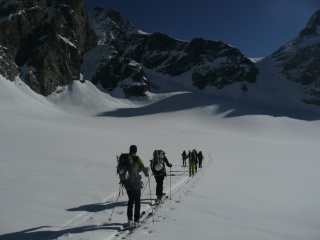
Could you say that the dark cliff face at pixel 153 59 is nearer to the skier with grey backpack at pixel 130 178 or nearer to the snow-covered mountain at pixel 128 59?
the snow-covered mountain at pixel 128 59

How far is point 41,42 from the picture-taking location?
91188 mm

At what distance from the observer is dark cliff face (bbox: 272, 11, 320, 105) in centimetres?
13305

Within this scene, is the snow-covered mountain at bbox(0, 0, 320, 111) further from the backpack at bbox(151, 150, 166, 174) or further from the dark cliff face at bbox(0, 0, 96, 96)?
the backpack at bbox(151, 150, 166, 174)

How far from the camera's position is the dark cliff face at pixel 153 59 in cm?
11681

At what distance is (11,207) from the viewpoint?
8531 mm

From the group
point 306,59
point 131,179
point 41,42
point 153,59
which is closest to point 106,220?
point 131,179

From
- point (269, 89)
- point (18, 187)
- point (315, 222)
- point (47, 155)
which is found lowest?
point (315, 222)

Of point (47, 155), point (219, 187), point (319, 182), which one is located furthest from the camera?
point (47, 155)

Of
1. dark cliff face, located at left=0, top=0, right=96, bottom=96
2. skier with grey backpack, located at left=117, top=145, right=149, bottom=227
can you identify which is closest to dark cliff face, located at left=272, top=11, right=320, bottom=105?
dark cliff face, located at left=0, top=0, right=96, bottom=96

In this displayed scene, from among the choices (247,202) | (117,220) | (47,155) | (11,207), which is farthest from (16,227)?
(47,155)

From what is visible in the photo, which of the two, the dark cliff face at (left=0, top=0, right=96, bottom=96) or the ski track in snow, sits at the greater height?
the dark cliff face at (left=0, top=0, right=96, bottom=96)

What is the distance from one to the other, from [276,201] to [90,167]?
386 inches

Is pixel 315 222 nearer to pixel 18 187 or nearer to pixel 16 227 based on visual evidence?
pixel 16 227

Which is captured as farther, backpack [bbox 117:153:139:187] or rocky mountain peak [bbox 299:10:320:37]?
rocky mountain peak [bbox 299:10:320:37]
